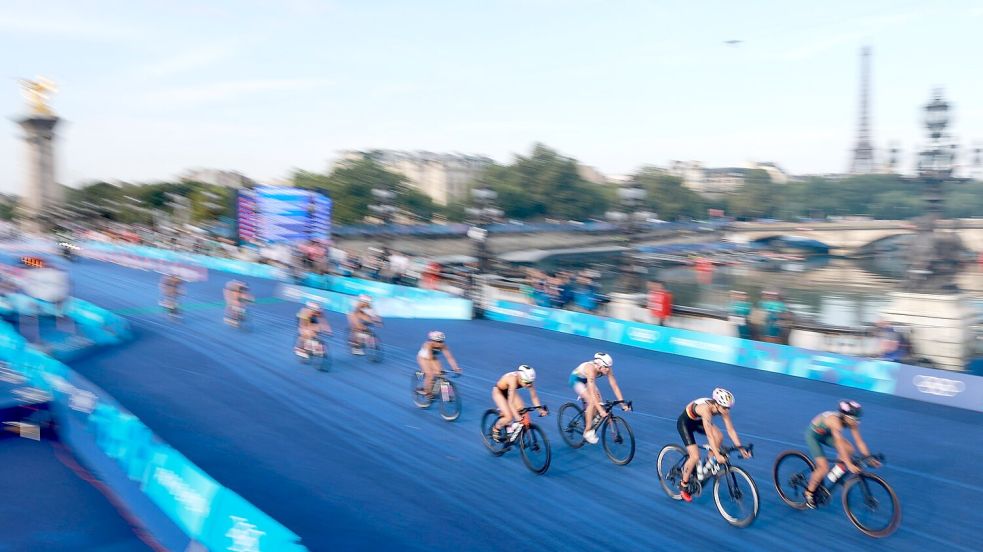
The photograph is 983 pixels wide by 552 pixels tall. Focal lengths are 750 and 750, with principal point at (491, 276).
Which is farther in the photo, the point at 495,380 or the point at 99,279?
the point at 99,279

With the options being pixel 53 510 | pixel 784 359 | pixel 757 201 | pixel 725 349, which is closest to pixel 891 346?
pixel 784 359

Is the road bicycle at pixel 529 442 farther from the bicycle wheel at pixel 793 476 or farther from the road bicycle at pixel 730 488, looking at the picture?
the bicycle wheel at pixel 793 476

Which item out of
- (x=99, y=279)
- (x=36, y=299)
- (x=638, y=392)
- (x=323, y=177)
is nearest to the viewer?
(x=638, y=392)

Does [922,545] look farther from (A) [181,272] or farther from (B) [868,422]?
(A) [181,272]

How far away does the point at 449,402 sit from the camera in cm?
1292

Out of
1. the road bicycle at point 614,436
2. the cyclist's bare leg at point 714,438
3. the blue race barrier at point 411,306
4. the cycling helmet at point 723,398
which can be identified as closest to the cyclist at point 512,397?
the road bicycle at point 614,436

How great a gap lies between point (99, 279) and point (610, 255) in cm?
4558

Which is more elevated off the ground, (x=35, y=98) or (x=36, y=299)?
(x=35, y=98)

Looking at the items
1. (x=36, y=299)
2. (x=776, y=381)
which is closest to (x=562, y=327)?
(x=776, y=381)

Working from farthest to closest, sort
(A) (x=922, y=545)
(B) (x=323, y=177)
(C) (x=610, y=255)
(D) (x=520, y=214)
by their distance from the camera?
(D) (x=520, y=214), (B) (x=323, y=177), (C) (x=610, y=255), (A) (x=922, y=545)

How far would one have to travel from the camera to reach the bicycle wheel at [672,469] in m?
9.41

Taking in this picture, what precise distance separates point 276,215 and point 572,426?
28636 mm

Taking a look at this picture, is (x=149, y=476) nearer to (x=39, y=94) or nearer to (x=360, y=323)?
(x=360, y=323)

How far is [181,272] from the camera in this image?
3312 centimetres
